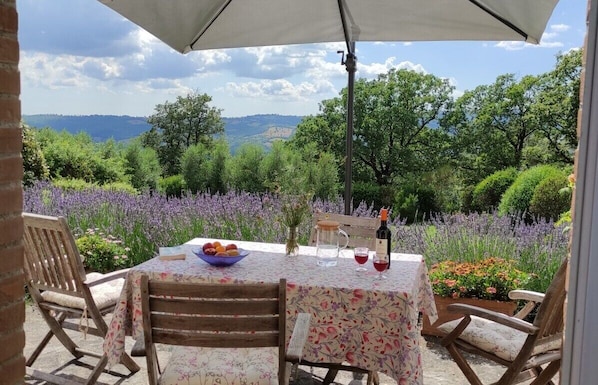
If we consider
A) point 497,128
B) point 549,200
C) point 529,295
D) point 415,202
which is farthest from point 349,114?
point 497,128

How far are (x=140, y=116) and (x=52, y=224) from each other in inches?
374

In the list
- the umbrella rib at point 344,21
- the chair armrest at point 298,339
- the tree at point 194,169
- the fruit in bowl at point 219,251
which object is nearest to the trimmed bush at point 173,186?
the tree at point 194,169

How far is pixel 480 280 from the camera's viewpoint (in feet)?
13.0

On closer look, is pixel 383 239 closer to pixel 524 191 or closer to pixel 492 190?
pixel 524 191

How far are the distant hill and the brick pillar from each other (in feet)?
25.0

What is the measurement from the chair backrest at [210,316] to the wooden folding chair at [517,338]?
3.63 ft

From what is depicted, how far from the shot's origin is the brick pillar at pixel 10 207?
115 cm

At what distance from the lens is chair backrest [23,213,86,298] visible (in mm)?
2986

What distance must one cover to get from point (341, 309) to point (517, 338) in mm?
1023

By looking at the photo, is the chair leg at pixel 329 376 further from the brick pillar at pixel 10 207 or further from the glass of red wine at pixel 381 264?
the brick pillar at pixel 10 207

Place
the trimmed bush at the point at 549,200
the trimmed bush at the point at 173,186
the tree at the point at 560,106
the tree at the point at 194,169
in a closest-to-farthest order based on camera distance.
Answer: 1. the trimmed bush at the point at 549,200
2. the tree at the point at 194,169
3. the trimmed bush at the point at 173,186
4. the tree at the point at 560,106

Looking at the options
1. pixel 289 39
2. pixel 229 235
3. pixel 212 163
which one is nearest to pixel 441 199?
pixel 212 163

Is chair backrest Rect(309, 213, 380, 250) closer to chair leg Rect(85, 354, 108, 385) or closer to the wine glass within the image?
the wine glass

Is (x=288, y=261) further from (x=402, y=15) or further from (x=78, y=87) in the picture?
(x=78, y=87)
